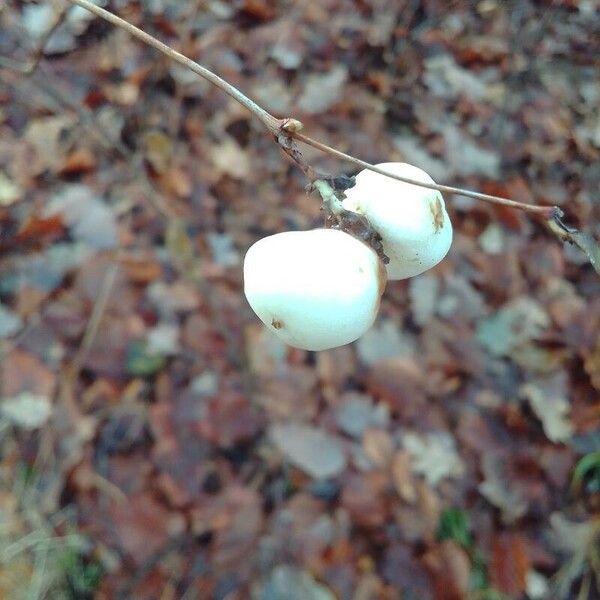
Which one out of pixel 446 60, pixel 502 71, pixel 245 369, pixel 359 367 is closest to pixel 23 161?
pixel 245 369

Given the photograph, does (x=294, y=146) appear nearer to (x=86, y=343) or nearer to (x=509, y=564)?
(x=86, y=343)

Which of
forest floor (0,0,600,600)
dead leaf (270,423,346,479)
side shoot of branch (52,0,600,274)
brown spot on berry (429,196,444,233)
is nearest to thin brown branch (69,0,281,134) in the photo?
side shoot of branch (52,0,600,274)

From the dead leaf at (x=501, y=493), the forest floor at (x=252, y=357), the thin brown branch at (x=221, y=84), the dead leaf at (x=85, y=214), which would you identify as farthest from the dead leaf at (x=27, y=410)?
the thin brown branch at (x=221, y=84)

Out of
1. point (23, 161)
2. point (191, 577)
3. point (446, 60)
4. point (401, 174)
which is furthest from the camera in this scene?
point (446, 60)

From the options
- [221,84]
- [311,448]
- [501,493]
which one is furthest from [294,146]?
[501,493]

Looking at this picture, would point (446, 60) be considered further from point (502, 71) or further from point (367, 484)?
point (367, 484)

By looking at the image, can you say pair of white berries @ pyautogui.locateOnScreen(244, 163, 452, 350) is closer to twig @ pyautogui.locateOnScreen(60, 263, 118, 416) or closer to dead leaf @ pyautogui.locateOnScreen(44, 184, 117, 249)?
twig @ pyautogui.locateOnScreen(60, 263, 118, 416)
